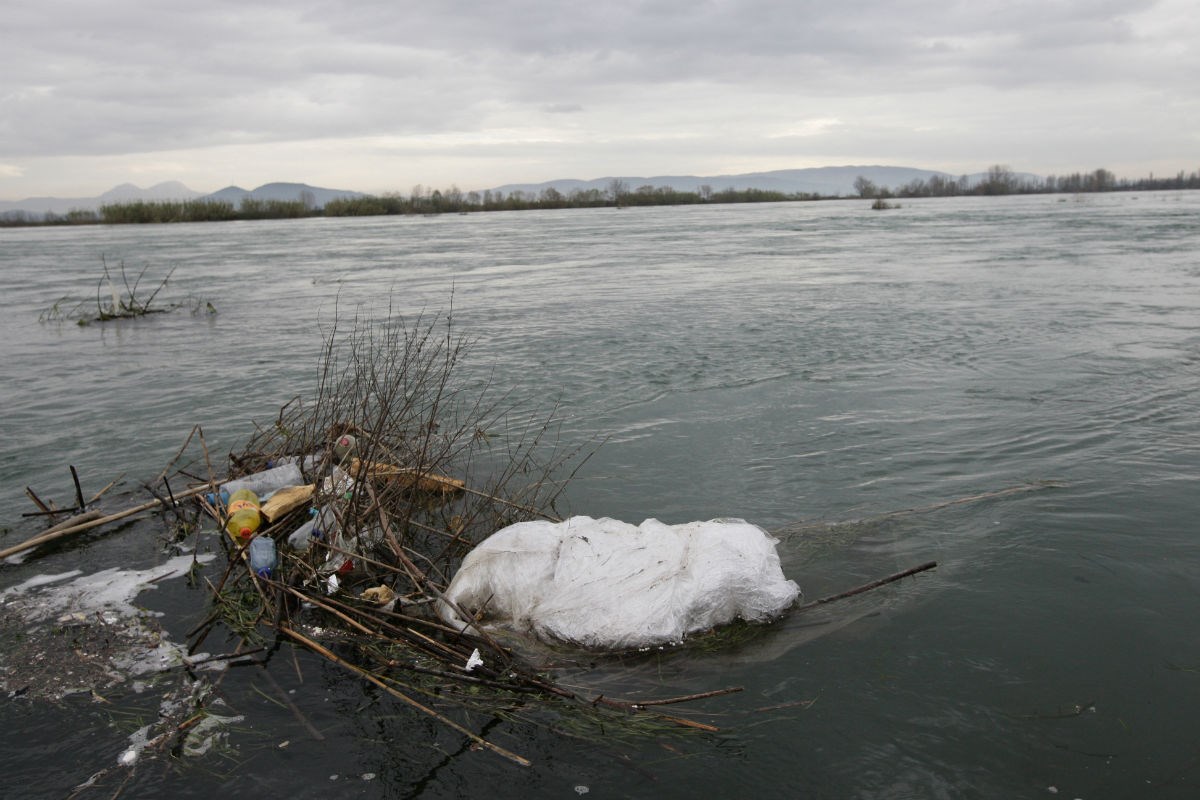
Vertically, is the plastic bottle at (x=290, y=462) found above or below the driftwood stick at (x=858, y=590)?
above

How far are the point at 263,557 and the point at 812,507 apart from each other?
3.82 metres

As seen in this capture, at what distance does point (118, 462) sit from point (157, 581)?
2.92m

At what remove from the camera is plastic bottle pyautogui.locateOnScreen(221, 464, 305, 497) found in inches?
250

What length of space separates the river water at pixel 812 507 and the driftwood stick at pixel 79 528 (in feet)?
0.51

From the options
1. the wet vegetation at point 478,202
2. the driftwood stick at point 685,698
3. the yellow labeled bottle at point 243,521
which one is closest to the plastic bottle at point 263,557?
the yellow labeled bottle at point 243,521

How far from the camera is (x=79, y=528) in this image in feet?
19.0

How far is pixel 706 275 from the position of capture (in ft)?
68.6

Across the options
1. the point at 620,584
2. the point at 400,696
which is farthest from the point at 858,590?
the point at 400,696

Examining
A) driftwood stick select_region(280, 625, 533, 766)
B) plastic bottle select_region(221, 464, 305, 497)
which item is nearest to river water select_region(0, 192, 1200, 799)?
driftwood stick select_region(280, 625, 533, 766)

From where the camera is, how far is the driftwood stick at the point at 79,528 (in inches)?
215

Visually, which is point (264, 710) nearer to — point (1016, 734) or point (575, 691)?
point (575, 691)

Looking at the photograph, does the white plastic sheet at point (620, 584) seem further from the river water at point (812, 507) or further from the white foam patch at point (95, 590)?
the white foam patch at point (95, 590)

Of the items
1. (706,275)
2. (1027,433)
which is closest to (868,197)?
(706,275)

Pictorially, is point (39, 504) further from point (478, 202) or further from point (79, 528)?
point (478, 202)
